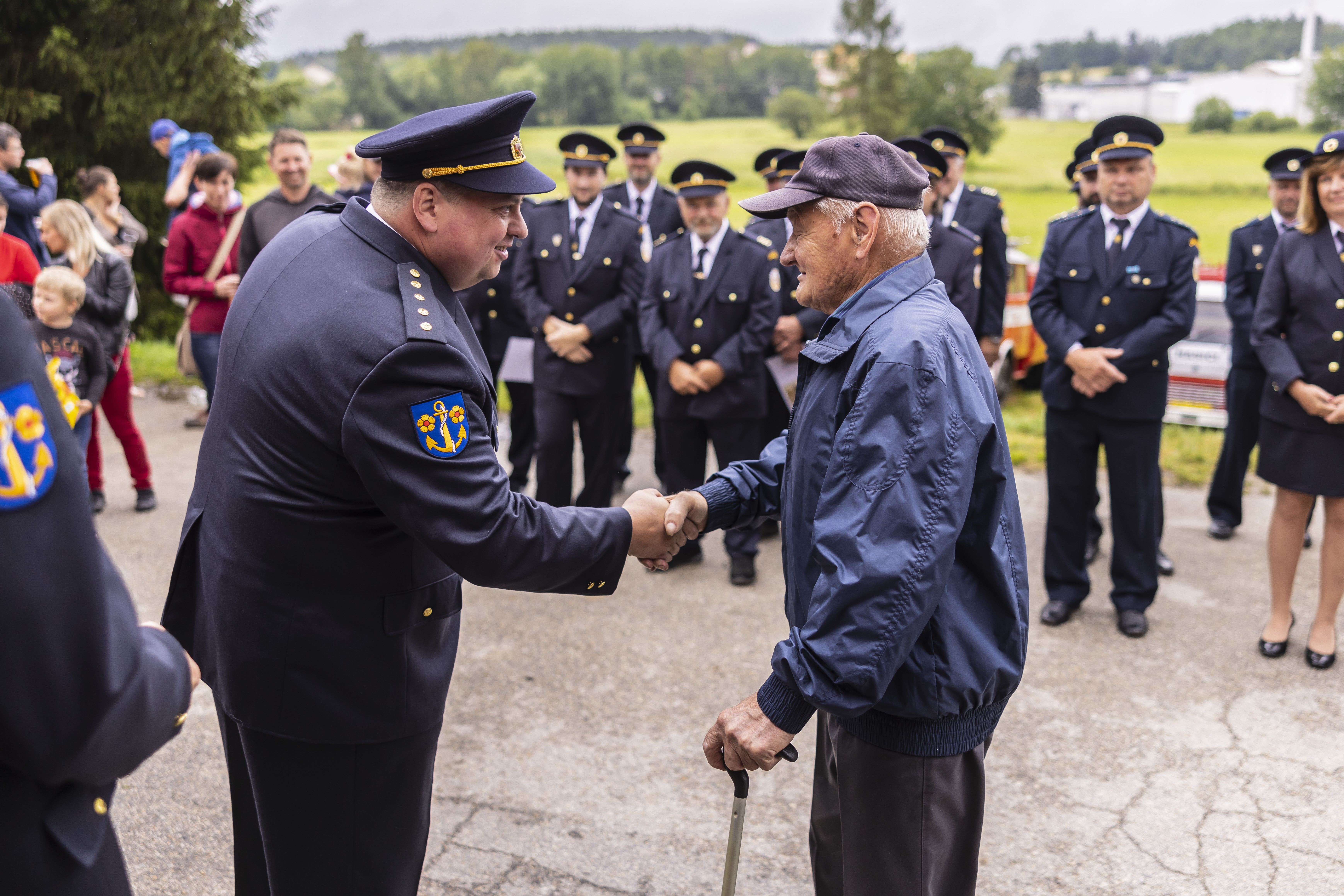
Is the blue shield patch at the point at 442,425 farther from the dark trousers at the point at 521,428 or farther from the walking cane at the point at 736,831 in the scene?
the dark trousers at the point at 521,428

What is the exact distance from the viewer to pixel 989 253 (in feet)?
21.1

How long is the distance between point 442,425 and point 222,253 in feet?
19.8

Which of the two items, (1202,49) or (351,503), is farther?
(1202,49)

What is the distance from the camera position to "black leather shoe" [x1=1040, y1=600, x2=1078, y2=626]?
512cm

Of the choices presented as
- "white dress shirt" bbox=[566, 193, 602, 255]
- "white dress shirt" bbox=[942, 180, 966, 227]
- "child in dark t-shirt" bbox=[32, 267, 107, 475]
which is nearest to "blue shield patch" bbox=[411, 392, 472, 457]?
"white dress shirt" bbox=[566, 193, 602, 255]

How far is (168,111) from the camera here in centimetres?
1227

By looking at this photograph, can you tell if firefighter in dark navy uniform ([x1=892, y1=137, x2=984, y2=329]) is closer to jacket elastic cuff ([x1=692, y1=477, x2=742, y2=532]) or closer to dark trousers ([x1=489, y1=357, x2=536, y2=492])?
dark trousers ([x1=489, y1=357, x2=536, y2=492])

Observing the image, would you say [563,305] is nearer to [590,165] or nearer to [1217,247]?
[590,165]

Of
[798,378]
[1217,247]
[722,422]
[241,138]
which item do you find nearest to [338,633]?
[798,378]

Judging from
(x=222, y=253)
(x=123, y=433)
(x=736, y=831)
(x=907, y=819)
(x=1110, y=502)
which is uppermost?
(x=222, y=253)

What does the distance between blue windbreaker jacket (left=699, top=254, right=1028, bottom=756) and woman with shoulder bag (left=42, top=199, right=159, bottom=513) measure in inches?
203

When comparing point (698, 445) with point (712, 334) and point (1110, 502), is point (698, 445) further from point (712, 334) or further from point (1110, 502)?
point (1110, 502)

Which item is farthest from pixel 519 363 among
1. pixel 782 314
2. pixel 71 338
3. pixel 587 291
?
pixel 71 338

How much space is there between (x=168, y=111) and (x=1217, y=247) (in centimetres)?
2113
